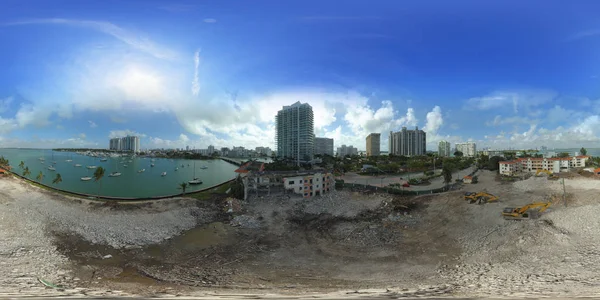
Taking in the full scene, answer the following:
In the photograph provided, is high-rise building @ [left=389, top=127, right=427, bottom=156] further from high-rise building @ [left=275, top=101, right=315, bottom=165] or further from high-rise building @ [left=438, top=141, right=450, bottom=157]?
high-rise building @ [left=275, top=101, right=315, bottom=165]

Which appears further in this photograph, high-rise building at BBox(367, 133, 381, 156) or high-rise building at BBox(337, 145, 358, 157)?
high-rise building at BBox(337, 145, 358, 157)

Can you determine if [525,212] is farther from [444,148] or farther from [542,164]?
[444,148]

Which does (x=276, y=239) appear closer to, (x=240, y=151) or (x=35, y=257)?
(x=35, y=257)

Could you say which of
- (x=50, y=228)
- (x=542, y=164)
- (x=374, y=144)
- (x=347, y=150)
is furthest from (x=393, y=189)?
(x=347, y=150)

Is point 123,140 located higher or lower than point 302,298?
higher

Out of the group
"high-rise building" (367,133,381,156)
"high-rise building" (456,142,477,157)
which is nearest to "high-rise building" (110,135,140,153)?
"high-rise building" (367,133,381,156)

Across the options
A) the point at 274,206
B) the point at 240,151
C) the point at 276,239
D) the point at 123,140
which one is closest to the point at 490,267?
the point at 276,239
